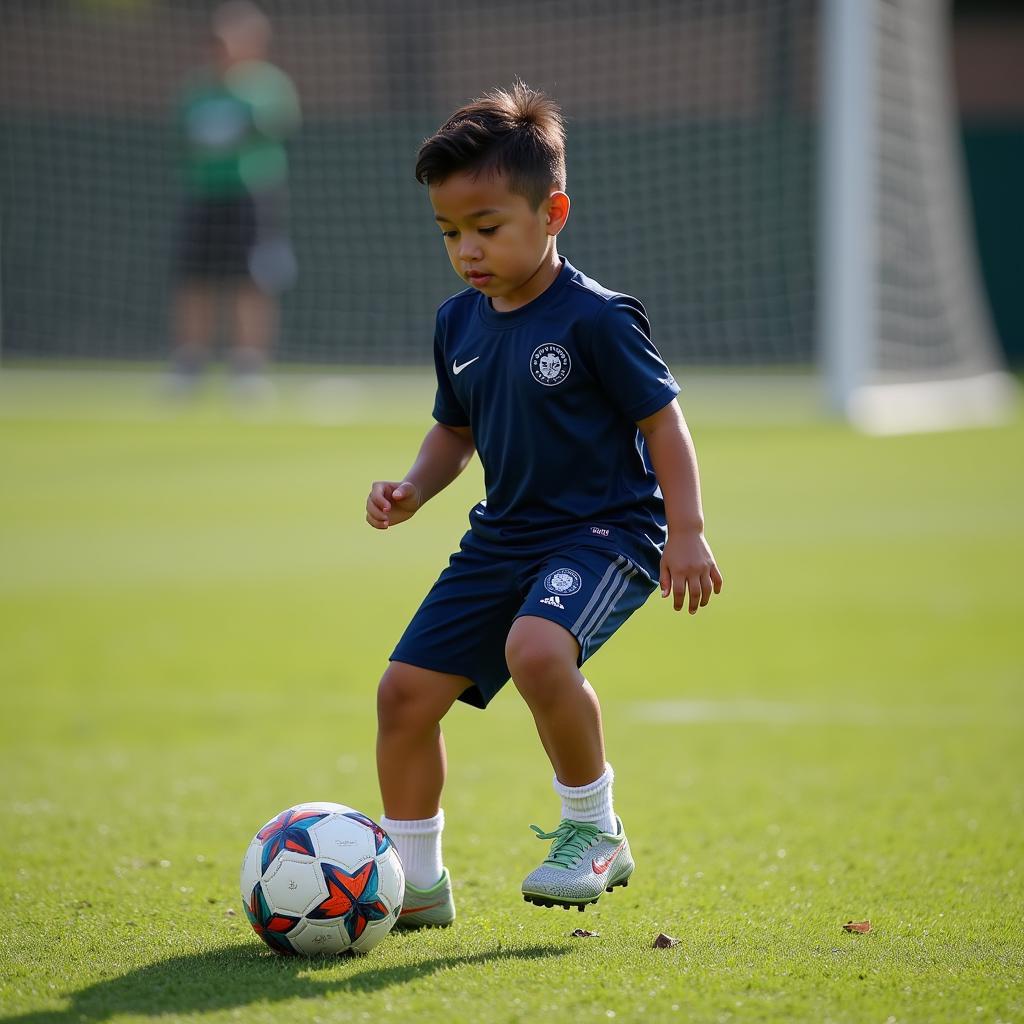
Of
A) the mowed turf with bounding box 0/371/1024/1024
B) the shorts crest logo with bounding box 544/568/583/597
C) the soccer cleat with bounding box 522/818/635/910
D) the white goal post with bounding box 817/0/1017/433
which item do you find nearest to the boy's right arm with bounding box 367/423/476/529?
the mowed turf with bounding box 0/371/1024/1024

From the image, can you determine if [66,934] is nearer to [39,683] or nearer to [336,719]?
[336,719]

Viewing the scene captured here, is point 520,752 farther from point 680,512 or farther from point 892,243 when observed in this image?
point 892,243

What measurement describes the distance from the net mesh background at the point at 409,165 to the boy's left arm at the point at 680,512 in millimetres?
13380

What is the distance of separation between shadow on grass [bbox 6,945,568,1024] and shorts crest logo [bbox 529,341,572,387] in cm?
114

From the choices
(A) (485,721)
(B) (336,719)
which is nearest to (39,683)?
(B) (336,719)

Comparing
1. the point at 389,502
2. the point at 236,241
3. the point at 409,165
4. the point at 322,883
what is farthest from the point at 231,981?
the point at 409,165

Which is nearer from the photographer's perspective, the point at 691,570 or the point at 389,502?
the point at 691,570

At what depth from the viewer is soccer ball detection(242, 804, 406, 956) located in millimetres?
2984

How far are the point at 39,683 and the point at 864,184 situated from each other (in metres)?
8.08

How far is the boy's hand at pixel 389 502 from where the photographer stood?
3.41m

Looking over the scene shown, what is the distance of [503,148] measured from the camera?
126 inches

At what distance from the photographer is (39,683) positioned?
234 inches

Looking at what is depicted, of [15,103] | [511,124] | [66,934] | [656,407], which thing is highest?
[15,103]

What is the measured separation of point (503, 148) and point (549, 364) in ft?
1.48
